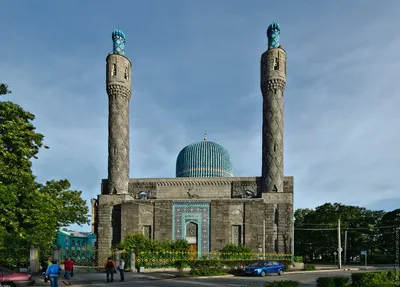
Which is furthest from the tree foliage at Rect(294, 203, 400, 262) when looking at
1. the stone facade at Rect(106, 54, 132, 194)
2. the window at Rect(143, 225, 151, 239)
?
the stone facade at Rect(106, 54, 132, 194)

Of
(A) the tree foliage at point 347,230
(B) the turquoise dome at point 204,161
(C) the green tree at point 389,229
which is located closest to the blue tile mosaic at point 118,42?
(B) the turquoise dome at point 204,161

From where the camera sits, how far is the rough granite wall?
40.7 meters

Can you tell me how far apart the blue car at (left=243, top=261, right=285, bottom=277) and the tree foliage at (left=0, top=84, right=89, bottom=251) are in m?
11.7

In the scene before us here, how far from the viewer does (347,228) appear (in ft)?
185

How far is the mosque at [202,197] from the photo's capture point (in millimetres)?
39062

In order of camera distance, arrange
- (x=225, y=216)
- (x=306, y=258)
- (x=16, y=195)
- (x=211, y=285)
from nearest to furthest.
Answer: (x=211, y=285), (x=16, y=195), (x=225, y=216), (x=306, y=258)

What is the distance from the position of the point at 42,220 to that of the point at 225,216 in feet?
62.2

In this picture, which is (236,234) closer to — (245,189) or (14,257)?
(245,189)

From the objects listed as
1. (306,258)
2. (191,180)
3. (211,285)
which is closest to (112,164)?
(191,180)

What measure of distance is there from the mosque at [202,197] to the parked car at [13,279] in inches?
844

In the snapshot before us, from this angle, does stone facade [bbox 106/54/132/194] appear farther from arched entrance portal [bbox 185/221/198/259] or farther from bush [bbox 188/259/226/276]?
bush [bbox 188/259/226/276]

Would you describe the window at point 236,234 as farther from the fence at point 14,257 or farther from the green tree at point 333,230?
the fence at point 14,257

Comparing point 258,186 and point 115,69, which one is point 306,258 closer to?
point 258,186

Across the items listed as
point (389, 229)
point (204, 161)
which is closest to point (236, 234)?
point (204, 161)
